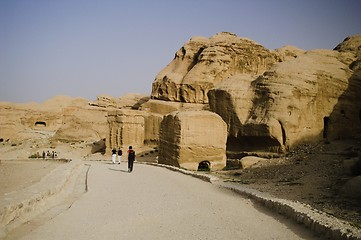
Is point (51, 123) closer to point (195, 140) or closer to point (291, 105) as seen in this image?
point (195, 140)

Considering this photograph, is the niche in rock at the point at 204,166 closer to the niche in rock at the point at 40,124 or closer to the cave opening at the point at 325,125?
the cave opening at the point at 325,125

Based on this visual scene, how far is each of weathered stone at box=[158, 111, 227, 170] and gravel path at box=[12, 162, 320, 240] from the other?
942 centimetres

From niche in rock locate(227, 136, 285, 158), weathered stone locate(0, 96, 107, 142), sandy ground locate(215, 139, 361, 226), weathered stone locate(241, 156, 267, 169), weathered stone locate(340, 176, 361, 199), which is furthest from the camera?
weathered stone locate(0, 96, 107, 142)

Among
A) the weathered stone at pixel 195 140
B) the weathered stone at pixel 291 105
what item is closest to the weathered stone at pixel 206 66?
the weathered stone at pixel 291 105

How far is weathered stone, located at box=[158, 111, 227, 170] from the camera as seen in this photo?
21.5 metres

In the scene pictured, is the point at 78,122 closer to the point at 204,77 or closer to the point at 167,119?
the point at 204,77

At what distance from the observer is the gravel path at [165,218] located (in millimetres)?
6672

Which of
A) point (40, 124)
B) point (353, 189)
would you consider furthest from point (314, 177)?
point (40, 124)

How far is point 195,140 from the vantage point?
2173 cm

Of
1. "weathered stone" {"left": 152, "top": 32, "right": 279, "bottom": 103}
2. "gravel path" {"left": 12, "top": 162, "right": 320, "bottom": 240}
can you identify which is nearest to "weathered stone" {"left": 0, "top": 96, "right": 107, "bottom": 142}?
"weathered stone" {"left": 152, "top": 32, "right": 279, "bottom": 103}

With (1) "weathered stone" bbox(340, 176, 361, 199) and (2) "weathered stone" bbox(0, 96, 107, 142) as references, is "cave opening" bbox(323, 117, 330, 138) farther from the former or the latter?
(2) "weathered stone" bbox(0, 96, 107, 142)

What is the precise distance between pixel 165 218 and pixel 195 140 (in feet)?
45.4

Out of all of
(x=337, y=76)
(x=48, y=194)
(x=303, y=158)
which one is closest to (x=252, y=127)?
(x=303, y=158)

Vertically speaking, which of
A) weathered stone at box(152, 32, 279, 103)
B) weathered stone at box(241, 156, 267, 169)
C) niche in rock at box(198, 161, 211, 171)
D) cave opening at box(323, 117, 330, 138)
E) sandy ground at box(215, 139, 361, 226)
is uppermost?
weathered stone at box(152, 32, 279, 103)
